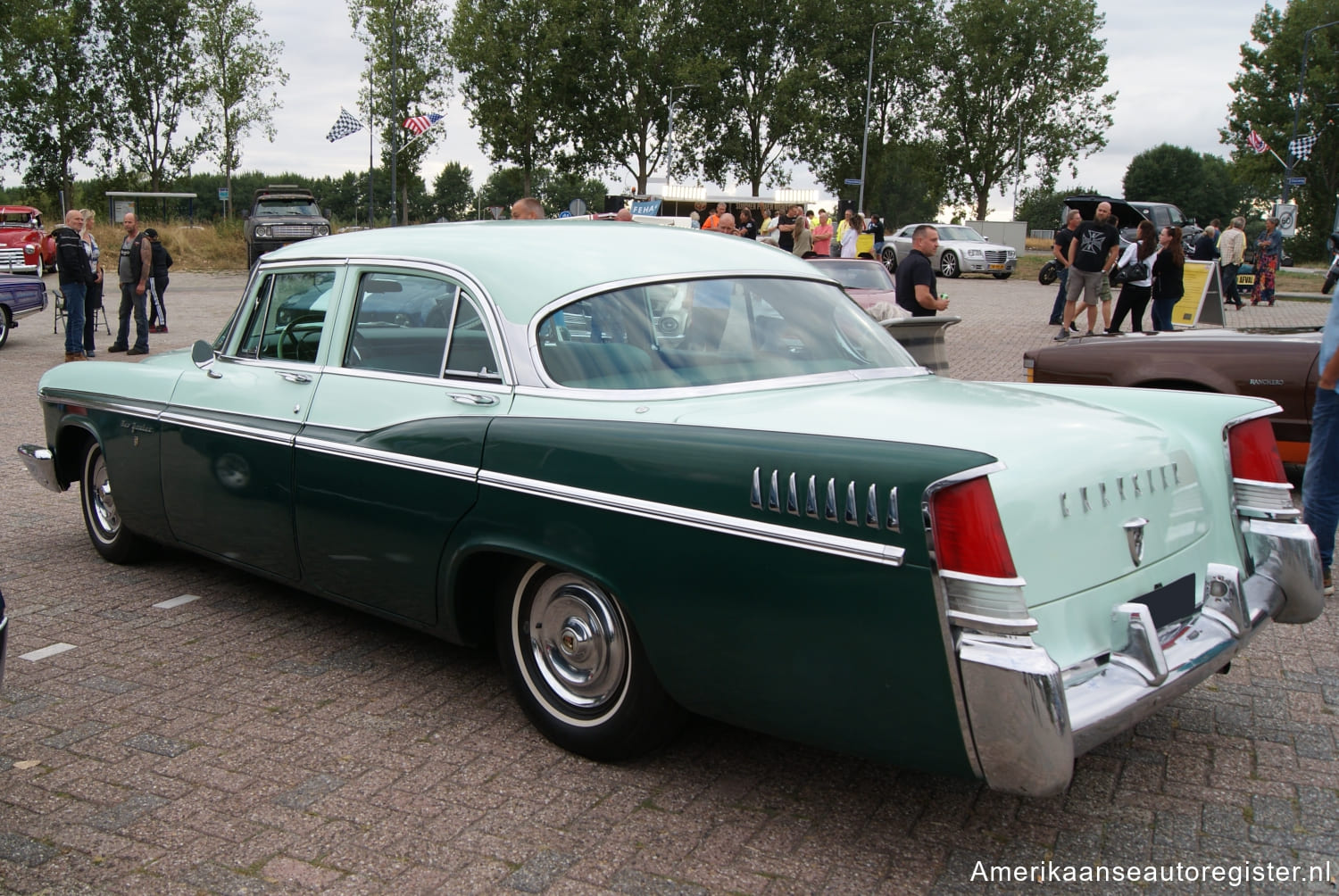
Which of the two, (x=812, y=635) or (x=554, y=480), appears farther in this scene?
(x=554, y=480)

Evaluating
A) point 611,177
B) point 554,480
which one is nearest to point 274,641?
point 554,480

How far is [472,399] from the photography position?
3.64m

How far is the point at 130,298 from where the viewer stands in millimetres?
14758

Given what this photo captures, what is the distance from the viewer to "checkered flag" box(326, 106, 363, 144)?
3772 centimetres

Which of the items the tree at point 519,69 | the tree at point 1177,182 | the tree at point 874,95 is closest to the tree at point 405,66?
the tree at point 519,69

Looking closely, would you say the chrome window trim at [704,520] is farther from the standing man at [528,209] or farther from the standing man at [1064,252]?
the standing man at [1064,252]

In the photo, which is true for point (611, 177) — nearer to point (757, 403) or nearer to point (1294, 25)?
point (1294, 25)

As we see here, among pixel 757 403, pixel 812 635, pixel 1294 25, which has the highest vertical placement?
pixel 1294 25

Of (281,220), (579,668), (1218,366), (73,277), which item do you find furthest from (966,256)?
(579,668)

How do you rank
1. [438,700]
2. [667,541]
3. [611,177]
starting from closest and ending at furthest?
[667,541]
[438,700]
[611,177]

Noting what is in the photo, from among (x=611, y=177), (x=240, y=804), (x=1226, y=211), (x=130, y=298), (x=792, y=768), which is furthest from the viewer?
(x=1226, y=211)

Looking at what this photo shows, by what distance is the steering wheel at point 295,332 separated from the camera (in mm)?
4379

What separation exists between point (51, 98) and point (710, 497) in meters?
61.7

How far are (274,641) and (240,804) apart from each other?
1.42 metres
